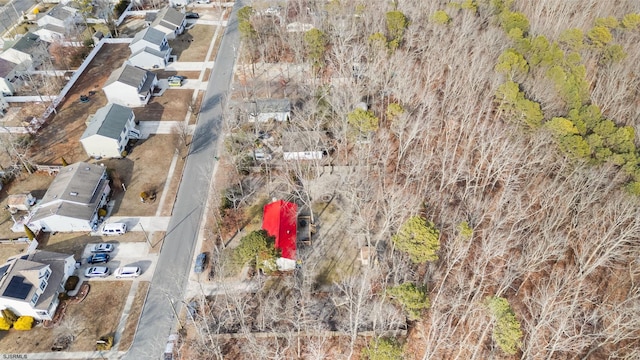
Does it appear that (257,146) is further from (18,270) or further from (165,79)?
(18,270)

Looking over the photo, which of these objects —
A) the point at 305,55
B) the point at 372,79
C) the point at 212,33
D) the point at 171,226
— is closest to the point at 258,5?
the point at 212,33

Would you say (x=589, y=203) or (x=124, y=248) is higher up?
(x=589, y=203)

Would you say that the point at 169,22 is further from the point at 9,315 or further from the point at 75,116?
the point at 9,315

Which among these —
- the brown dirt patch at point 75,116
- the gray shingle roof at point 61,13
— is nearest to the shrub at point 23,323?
the brown dirt patch at point 75,116

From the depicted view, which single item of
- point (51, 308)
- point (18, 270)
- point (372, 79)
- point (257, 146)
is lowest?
point (51, 308)

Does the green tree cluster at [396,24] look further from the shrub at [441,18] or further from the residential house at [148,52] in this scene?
the residential house at [148,52]

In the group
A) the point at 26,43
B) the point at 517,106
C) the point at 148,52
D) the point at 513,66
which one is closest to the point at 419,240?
the point at 517,106

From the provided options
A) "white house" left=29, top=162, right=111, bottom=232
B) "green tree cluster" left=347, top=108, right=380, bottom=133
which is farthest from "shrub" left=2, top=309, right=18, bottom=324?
"green tree cluster" left=347, top=108, right=380, bottom=133
